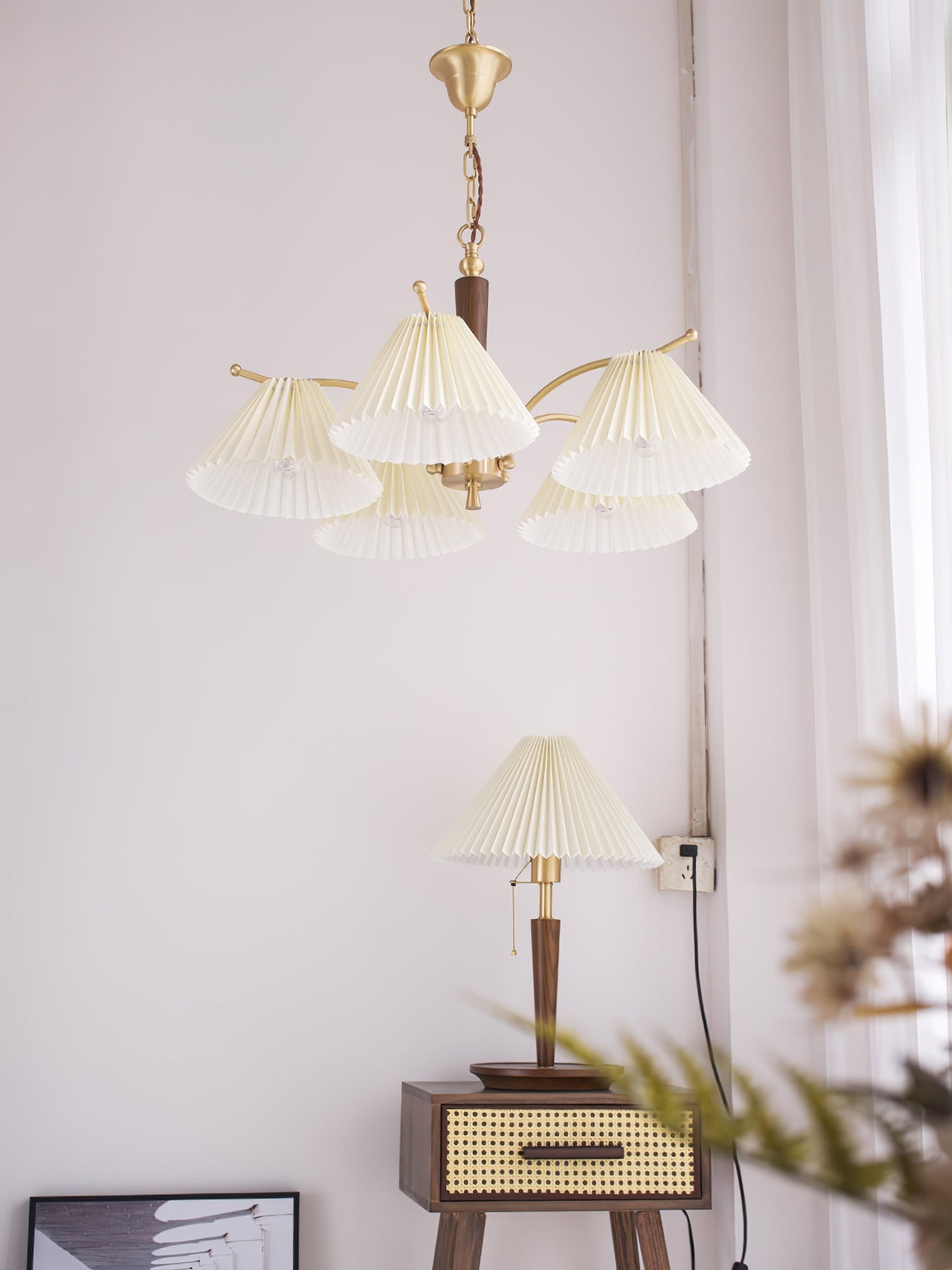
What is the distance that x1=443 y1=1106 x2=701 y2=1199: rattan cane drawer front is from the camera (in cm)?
177

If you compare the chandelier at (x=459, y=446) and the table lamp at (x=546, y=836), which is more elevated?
the chandelier at (x=459, y=446)

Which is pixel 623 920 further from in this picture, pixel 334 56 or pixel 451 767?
pixel 334 56

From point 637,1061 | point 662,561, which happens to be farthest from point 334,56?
point 637,1061

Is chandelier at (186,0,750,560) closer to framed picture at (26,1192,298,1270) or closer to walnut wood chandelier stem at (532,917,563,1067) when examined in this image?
walnut wood chandelier stem at (532,917,563,1067)

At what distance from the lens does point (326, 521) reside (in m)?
1.60

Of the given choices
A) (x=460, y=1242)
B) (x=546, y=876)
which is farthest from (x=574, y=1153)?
(x=546, y=876)

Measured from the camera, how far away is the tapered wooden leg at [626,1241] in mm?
1926

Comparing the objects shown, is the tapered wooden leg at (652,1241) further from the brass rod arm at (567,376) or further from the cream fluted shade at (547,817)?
the brass rod arm at (567,376)

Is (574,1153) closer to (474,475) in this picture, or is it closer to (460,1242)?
(460,1242)

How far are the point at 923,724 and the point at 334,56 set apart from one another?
2.62m

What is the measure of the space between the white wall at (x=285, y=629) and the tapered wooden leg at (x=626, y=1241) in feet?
0.73

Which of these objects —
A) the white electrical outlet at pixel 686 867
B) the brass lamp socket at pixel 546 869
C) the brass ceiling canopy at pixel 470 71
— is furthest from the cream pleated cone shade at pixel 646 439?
the white electrical outlet at pixel 686 867

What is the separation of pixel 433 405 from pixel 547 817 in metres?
0.85

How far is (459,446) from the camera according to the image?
4.12ft
